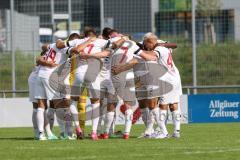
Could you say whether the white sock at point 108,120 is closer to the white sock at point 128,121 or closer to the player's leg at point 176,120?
the white sock at point 128,121

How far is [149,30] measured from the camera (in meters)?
28.5

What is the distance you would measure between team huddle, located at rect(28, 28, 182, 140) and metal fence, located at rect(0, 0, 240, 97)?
9.58m

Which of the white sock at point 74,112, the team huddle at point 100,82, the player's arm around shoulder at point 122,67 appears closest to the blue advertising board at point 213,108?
the team huddle at point 100,82

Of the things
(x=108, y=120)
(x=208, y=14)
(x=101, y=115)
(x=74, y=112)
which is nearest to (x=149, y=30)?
(x=208, y=14)

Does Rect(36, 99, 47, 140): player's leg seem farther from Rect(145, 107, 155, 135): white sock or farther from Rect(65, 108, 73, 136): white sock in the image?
Rect(145, 107, 155, 135): white sock

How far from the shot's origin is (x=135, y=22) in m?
28.6

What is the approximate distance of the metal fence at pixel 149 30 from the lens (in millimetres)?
28062

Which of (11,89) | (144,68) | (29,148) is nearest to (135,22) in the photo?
(11,89)

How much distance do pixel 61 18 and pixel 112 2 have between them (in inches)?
74.3

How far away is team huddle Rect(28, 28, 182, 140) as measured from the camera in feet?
57.7

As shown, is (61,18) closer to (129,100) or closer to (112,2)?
(112,2)

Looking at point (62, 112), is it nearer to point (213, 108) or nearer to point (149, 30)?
point (213, 108)

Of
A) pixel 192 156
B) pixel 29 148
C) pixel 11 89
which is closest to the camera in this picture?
pixel 192 156

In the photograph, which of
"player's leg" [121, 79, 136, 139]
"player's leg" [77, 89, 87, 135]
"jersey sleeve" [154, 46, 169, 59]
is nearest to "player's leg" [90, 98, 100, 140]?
"player's leg" [77, 89, 87, 135]
